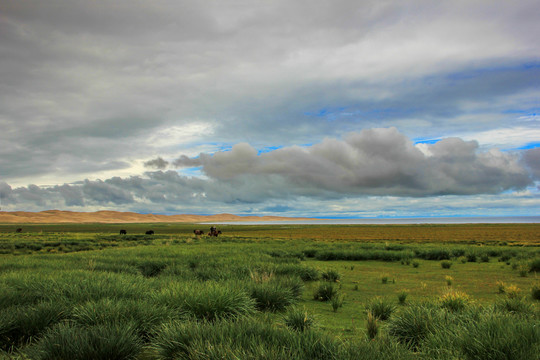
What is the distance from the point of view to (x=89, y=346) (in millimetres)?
4832

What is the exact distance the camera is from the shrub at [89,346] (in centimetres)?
487

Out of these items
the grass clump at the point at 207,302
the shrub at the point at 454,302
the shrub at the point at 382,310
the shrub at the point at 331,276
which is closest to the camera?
the grass clump at the point at 207,302

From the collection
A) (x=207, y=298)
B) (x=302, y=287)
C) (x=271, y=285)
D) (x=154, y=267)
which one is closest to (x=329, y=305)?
(x=302, y=287)

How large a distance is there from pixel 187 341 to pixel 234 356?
4.87ft

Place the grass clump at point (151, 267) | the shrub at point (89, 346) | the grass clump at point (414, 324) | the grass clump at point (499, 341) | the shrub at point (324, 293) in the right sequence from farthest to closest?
the grass clump at point (151, 267) < the shrub at point (324, 293) < the grass clump at point (414, 324) < the shrub at point (89, 346) < the grass clump at point (499, 341)

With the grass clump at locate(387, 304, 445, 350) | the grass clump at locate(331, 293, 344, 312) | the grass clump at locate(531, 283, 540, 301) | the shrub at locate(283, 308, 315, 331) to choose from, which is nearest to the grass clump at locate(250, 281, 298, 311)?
the grass clump at locate(331, 293, 344, 312)

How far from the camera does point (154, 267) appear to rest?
16.8 metres

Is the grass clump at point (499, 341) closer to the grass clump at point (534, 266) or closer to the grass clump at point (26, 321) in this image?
the grass clump at point (26, 321)

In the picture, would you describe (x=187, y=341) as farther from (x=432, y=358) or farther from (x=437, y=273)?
(x=437, y=273)

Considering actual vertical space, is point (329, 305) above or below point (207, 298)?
below

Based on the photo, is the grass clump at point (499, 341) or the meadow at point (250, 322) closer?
the grass clump at point (499, 341)

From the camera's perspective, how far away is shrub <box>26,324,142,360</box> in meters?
4.87

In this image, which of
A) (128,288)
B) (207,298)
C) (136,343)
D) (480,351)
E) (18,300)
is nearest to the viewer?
(480,351)

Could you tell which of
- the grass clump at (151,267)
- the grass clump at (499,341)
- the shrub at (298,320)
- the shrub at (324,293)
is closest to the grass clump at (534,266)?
the shrub at (324,293)
